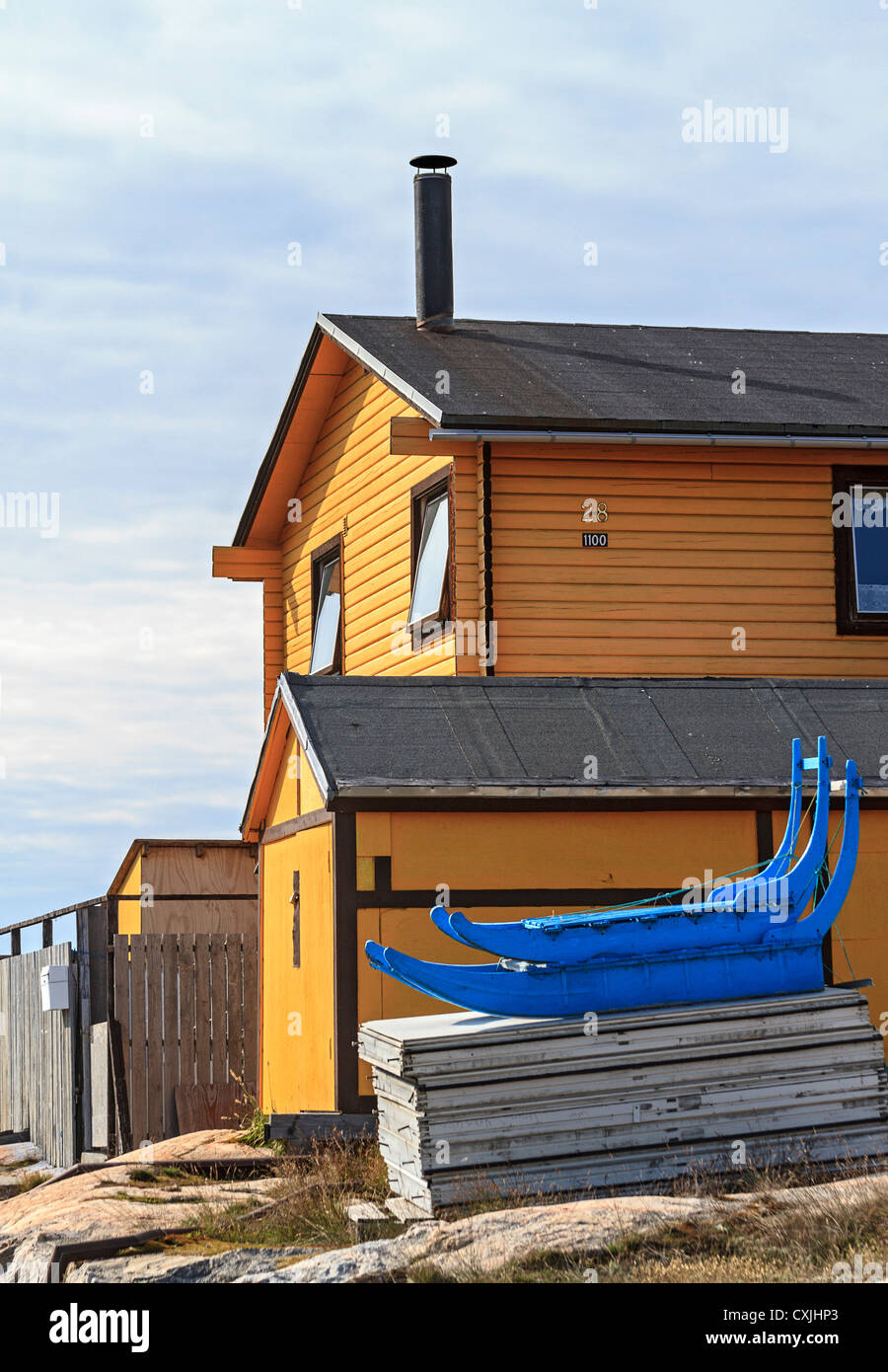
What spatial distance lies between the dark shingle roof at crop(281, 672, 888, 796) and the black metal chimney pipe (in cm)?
641

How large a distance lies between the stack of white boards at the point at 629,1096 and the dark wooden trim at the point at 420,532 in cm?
634

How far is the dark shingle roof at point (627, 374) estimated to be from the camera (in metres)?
15.5

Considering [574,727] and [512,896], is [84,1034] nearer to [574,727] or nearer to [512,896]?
[512,896]

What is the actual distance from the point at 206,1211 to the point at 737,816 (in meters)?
5.24

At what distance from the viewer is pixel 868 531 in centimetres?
1638

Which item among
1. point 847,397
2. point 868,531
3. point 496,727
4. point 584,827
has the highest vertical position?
point 847,397

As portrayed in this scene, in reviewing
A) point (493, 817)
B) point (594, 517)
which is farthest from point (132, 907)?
point (493, 817)

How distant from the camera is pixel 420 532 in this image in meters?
16.8

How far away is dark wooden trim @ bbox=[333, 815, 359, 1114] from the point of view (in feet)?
38.4

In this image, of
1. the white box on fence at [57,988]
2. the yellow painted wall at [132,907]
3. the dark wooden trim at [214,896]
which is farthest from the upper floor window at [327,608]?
the white box on fence at [57,988]

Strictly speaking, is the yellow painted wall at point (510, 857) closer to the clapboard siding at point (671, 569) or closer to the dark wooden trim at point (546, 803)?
the dark wooden trim at point (546, 803)

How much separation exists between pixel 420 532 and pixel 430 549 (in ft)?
1.35
